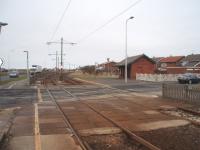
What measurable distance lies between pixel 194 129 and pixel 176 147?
2.77 meters

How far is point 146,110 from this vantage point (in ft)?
55.8

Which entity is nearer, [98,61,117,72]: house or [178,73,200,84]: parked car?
[178,73,200,84]: parked car

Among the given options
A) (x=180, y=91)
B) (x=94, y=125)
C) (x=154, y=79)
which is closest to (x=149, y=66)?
(x=154, y=79)

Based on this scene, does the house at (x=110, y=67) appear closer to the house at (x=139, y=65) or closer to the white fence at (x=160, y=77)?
the house at (x=139, y=65)

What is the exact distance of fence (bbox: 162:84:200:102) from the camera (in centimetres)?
1916

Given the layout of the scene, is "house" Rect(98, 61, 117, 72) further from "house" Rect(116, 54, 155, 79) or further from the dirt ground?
the dirt ground

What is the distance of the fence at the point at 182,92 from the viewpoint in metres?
19.2

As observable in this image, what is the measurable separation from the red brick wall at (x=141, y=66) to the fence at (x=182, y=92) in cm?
4088

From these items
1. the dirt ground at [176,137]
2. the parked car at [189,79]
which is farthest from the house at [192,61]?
the dirt ground at [176,137]

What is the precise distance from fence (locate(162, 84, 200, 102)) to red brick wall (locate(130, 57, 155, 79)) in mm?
40877

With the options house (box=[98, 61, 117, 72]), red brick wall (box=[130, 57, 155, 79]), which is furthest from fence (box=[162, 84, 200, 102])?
house (box=[98, 61, 117, 72])

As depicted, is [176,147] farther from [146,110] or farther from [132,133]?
[146,110]

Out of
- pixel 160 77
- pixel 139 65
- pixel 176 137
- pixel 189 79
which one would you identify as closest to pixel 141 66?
pixel 139 65

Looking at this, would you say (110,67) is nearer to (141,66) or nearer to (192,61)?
(192,61)
